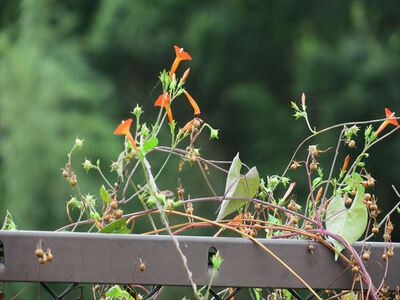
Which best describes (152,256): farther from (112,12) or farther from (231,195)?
(112,12)

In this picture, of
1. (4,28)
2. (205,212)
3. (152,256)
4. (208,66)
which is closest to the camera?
(152,256)

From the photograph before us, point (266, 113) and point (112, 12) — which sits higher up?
point (112, 12)

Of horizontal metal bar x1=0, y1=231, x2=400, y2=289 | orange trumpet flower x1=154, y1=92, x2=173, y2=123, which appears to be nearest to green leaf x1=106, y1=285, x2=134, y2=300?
horizontal metal bar x1=0, y1=231, x2=400, y2=289

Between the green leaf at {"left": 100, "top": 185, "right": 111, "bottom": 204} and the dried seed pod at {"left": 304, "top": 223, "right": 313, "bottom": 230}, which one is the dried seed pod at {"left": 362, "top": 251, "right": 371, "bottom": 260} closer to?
the dried seed pod at {"left": 304, "top": 223, "right": 313, "bottom": 230}

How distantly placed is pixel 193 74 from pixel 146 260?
30.7ft

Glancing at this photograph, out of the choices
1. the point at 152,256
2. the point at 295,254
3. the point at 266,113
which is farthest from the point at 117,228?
the point at 266,113

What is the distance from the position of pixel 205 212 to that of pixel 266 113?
72.1 inches

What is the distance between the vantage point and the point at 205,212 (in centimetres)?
805

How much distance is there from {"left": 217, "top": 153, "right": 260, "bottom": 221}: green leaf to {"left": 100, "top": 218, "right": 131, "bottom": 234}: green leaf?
0.09 meters

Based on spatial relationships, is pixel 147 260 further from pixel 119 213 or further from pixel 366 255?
pixel 366 255

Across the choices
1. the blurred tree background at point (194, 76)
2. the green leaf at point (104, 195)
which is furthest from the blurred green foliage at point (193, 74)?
the green leaf at point (104, 195)

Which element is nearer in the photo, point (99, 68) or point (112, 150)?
point (112, 150)

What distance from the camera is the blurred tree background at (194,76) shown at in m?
8.13

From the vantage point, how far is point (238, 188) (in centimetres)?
76
